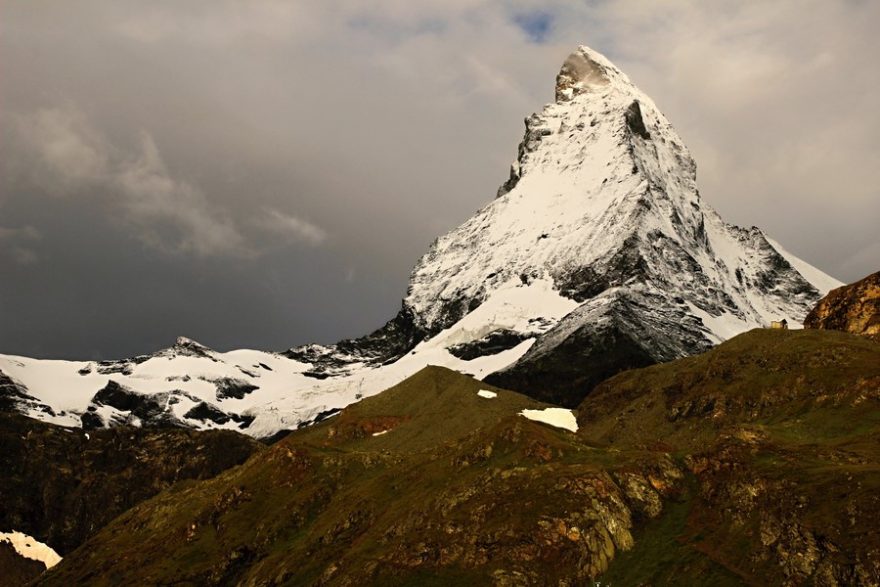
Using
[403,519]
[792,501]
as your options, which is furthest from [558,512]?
[792,501]

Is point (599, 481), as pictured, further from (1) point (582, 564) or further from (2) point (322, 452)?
(2) point (322, 452)

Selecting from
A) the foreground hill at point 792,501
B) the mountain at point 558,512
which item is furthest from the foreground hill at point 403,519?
the foreground hill at point 792,501

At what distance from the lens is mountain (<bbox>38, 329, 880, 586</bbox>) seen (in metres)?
97.1

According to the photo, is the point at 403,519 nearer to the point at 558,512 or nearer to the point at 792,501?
the point at 558,512

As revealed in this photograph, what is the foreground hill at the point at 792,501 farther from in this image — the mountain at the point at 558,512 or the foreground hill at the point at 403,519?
the foreground hill at the point at 403,519

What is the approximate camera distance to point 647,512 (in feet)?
368

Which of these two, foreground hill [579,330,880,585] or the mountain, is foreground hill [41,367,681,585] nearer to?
the mountain

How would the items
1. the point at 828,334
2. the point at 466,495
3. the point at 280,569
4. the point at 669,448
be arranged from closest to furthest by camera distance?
the point at 466,495
the point at 280,569
the point at 669,448
the point at 828,334

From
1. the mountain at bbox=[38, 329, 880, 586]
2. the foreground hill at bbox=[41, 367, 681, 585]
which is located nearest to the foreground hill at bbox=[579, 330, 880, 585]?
the mountain at bbox=[38, 329, 880, 586]

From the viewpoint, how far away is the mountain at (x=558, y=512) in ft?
319

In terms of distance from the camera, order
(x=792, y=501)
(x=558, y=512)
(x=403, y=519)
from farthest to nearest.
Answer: (x=403, y=519)
(x=558, y=512)
(x=792, y=501)

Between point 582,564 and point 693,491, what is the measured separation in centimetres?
1868

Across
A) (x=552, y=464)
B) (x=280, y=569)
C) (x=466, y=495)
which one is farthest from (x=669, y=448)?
(x=280, y=569)

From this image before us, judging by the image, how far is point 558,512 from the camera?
11138 centimetres
